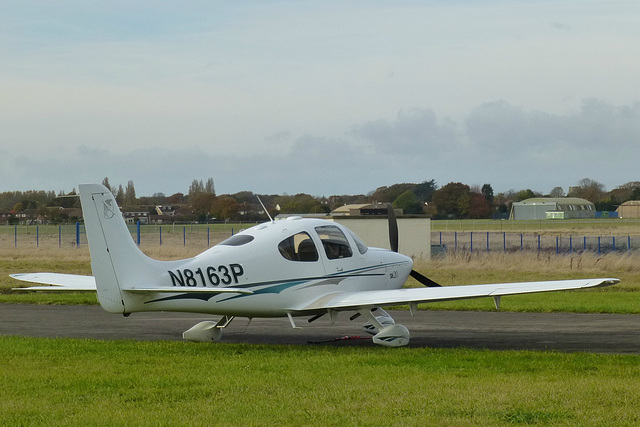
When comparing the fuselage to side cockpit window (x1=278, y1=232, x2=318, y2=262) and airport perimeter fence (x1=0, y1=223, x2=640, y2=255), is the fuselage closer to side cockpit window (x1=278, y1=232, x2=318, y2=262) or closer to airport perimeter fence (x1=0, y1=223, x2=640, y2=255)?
side cockpit window (x1=278, y1=232, x2=318, y2=262)

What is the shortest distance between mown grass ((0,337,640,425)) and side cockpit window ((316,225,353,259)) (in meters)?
1.78

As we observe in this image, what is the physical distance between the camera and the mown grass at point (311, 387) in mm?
7824

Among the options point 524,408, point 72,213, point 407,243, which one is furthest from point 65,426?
point 72,213

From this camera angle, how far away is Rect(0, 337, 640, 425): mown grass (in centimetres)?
782

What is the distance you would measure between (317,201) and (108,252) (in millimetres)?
36042

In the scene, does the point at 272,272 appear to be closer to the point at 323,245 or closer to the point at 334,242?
the point at 323,245

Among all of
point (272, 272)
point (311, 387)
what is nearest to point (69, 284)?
point (272, 272)

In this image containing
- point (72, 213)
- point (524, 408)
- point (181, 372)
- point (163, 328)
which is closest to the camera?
point (524, 408)

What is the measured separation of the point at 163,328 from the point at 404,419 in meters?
9.42

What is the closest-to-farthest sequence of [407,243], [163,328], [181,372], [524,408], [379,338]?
[524,408] → [181,372] → [379,338] → [163,328] → [407,243]

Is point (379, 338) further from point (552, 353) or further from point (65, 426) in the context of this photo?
point (65, 426)

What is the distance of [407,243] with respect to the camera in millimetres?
37438

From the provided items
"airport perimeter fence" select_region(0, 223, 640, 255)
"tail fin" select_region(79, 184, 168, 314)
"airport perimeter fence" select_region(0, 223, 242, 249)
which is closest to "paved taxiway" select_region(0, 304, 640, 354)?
"tail fin" select_region(79, 184, 168, 314)

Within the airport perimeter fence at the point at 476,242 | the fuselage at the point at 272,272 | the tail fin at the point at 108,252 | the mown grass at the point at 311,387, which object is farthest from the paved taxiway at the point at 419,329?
the airport perimeter fence at the point at 476,242
